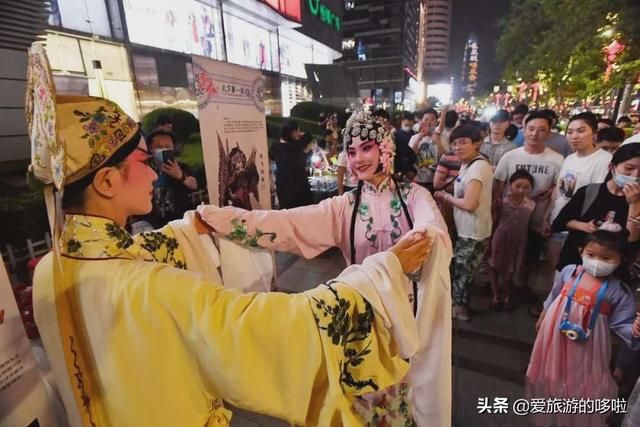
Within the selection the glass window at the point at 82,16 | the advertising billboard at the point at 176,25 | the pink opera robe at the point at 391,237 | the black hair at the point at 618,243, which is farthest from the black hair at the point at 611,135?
the glass window at the point at 82,16

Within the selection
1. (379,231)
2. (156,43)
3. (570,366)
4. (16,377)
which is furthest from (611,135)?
(156,43)

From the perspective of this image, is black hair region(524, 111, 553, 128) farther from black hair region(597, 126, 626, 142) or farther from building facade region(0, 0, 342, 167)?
building facade region(0, 0, 342, 167)

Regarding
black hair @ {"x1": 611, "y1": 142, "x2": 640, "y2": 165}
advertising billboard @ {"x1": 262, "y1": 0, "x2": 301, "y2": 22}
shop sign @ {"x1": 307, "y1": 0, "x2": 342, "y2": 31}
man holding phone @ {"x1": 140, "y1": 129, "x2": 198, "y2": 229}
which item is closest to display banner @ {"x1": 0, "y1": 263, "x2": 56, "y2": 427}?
man holding phone @ {"x1": 140, "y1": 129, "x2": 198, "y2": 229}

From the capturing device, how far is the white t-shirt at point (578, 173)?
123 inches

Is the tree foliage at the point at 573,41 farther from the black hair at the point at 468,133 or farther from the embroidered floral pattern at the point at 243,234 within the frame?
the embroidered floral pattern at the point at 243,234

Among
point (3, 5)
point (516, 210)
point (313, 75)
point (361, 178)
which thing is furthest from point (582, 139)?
point (313, 75)

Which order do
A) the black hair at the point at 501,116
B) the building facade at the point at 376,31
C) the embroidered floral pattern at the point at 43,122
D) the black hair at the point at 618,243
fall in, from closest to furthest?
the embroidered floral pattern at the point at 43,122
the black hair at the point at 618,243
the black hair at the point at 501,116
the building facade at the point at 376,31

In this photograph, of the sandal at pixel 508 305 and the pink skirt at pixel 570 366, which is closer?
the pink skirt at pixel 570 366

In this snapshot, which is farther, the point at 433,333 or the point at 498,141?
the point at 498,141

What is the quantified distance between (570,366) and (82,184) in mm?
3151

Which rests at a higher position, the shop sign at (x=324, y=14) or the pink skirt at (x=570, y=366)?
the shop sign at (x=324, y=14)

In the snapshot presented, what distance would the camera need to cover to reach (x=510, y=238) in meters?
3.84

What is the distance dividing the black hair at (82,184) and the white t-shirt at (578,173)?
3.58m

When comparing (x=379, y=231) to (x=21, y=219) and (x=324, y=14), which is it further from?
(x=324, y=14)
